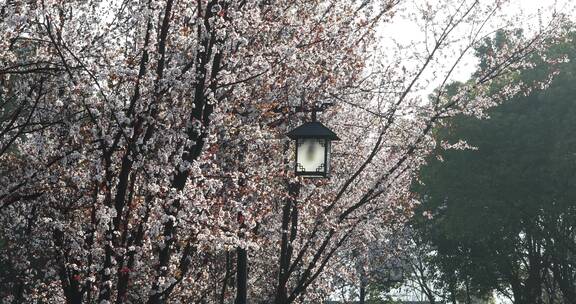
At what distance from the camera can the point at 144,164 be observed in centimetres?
811

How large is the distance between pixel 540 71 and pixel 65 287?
2698cm

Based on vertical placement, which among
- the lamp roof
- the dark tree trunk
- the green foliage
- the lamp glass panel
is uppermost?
the green foliage

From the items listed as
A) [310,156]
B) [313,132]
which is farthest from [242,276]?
[313,132]

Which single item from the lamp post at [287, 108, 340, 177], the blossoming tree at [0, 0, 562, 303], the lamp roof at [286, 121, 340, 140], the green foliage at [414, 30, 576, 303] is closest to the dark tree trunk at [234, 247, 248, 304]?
the blossoming tree at [0, 0, 562, 303]

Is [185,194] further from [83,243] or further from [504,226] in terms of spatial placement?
[504,226]

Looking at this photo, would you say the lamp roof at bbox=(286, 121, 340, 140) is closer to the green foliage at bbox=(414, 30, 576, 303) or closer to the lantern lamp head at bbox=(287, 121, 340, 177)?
the lantern lamp head at bbox=(287, 121, 340, 177)

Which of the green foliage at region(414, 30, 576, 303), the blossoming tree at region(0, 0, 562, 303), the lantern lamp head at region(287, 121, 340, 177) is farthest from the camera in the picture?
the green foliage at region(414, 30, 576, 303)

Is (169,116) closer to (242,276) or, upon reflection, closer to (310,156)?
(310,156)

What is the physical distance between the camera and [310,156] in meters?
10.3

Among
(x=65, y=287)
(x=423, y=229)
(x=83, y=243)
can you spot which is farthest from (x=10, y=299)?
(x=423, y=229)

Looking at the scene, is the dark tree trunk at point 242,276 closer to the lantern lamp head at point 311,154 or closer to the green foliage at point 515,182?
the lantern lamp head at point 311,154

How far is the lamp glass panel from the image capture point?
10305mm

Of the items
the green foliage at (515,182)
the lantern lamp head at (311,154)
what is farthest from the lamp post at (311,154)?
the green foliage at (515,182)

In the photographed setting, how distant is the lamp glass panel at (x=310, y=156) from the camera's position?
33.8 ft
